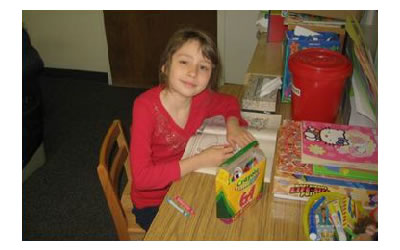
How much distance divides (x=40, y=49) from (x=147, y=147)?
2863 millimetres

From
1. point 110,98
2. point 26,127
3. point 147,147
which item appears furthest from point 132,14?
point 147,147

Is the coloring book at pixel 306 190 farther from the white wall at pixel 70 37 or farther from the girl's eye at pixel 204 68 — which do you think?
the white wall at pixel 70 37

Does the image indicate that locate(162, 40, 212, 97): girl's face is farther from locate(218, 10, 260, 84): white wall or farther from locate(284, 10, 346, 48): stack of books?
locate(218, 10, 260, 84): white wall

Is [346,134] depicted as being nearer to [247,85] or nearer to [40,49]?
[247,85]

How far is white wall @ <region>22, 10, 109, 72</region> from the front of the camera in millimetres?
3146

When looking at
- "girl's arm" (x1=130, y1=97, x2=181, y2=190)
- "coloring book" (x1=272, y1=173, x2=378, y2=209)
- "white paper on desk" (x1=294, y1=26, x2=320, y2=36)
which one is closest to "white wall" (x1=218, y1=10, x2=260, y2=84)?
"white paper on desk" (x1=294, y1=26, x2=320, y2=36)

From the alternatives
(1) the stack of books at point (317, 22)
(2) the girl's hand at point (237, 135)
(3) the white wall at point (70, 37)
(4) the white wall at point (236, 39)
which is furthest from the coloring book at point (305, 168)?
(3) the white wall at point (70, 37)

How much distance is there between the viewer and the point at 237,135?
113cm

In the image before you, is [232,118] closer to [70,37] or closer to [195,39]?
[195,39]

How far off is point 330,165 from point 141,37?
2.51 metres

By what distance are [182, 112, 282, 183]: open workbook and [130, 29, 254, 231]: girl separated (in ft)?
0.10

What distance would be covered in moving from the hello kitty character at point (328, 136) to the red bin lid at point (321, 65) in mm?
209

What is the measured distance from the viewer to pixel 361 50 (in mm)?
1065

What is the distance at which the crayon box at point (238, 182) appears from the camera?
0.80m
